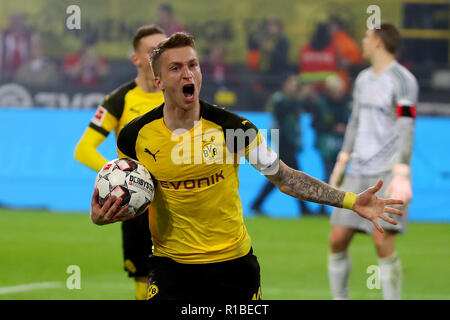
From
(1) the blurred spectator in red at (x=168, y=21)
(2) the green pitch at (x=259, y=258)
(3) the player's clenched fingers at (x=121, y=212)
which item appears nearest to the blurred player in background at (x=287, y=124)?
(2) the green pitch at (x=259, y=258)

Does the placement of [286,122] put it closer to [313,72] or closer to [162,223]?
[313,72]

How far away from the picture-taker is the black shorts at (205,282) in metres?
4.70

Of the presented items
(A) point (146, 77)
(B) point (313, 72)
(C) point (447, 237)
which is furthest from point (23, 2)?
(A) point (146, 77)

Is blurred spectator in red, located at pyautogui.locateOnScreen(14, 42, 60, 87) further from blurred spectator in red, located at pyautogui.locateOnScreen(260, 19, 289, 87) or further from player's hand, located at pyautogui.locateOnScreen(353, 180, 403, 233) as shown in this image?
player's hand, located at pyautogui.locateOnScreen(353, 180, 403, 233)

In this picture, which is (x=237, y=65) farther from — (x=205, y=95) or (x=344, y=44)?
(x=344, y=44)

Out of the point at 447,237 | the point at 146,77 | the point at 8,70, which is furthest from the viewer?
the point at 8,70

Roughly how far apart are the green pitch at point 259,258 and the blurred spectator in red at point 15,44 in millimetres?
2942

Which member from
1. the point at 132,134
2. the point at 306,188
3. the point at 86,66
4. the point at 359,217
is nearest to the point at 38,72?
the point at 86,66

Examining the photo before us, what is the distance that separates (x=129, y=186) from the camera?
4617 mm

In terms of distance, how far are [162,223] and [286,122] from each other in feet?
32.3

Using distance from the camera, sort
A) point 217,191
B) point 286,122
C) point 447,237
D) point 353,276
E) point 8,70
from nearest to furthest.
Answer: point 217,191, point 353,276, point 447,237, point 286,122, point 8,70

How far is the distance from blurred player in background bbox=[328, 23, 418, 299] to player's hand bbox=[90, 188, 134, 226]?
2.87 metres

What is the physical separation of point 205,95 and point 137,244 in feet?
29.9

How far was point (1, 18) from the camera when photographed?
16469mm
